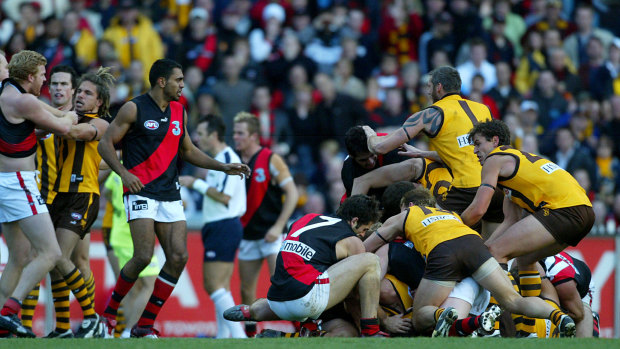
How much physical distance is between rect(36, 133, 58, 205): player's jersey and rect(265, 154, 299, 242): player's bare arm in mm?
3167

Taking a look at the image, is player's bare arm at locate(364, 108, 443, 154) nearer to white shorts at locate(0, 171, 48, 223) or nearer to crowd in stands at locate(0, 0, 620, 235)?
white shorts at locate(0, 171, 48, 223)

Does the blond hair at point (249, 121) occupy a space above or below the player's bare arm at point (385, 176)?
above

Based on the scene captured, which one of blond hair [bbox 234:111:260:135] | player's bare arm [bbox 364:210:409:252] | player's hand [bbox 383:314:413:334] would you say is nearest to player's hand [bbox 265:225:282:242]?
blond hair [bbox 234:111:260:135]

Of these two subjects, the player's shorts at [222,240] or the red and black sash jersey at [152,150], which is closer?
the red and black sash jersey at [152,150]

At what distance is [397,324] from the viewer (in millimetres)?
8453

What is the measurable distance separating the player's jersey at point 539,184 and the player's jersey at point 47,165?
415 centimetres

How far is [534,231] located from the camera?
26.9 feet

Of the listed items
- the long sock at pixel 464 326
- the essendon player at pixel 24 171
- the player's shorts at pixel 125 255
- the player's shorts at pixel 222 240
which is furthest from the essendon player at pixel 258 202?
the long sock at pixel 464 326

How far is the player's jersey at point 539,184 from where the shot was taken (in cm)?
827

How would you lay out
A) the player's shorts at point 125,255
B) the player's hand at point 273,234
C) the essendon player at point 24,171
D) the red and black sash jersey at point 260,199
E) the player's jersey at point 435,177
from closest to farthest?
1. the essendon player at point 24,171
2. the player's jersey at point 435,177
3. the player's shorts at point 125,255
4. the player's hand at point 273,234
5. the red and black sash jersey at point 260,199

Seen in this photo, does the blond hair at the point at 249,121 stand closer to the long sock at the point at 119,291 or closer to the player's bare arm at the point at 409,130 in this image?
the player's bare arm at the point at 409,130

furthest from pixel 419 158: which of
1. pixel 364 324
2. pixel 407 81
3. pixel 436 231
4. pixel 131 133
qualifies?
pixel 407 81

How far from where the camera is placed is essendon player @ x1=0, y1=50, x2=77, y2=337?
26.2 ft

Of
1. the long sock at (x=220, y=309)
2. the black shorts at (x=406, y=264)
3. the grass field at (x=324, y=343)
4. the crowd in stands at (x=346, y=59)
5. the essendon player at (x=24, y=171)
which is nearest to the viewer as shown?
the grass field at (x=324, y=343)
